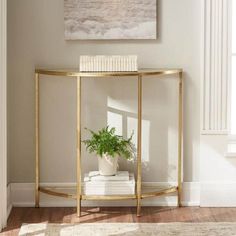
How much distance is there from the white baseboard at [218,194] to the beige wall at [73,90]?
0.28 m

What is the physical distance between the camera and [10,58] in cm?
457

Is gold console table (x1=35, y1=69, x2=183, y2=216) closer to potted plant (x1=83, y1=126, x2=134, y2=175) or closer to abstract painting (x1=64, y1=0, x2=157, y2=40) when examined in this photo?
potted plant (x1=83, y1=126, x2=134, y2=175)

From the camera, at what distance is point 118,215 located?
4.43 meters

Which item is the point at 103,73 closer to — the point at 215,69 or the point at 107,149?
the point at 107,149

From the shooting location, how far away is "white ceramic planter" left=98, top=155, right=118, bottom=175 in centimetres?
443

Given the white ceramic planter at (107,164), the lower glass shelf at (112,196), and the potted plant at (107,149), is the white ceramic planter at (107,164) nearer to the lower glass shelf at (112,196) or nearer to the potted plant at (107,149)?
the potted plant at (107,149)

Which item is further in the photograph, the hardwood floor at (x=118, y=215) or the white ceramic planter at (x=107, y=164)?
the white ceramic planter at (x=107, y=164)

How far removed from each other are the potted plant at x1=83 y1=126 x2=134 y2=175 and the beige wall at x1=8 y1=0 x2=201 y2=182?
0.16 m

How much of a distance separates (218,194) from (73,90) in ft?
3.93

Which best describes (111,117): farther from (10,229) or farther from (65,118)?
(10,229)

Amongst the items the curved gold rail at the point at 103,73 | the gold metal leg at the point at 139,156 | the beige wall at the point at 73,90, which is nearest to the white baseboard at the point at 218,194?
the beige wall at the point at 73,90

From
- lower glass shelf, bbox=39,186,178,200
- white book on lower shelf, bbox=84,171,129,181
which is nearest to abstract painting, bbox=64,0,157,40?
white book on lower shelf, bbox=84,171,129,181

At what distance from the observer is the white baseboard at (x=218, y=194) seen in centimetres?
464
